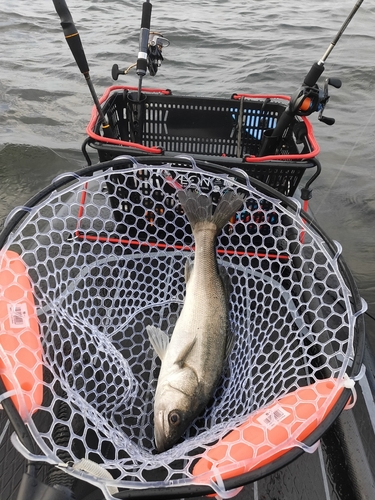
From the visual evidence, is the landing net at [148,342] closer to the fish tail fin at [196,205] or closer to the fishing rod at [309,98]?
the fish tail fin at [196,205]

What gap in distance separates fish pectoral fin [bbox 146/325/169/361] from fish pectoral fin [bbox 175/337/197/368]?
116 millimetres

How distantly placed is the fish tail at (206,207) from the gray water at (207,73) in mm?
1807

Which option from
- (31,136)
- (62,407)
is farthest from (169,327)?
(31,136)

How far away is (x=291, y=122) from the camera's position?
2.74 metres

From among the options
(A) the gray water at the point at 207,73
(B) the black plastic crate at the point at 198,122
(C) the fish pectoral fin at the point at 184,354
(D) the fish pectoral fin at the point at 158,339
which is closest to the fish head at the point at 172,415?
(C) the fish pectoral fin at the point at 184,354

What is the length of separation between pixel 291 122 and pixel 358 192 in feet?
8.25

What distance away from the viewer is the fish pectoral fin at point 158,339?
220 centimetres

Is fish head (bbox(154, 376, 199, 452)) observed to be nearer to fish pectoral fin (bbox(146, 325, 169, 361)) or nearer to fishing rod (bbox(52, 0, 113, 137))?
fish pectoral fin (bbox(146, 325, 169, 361))

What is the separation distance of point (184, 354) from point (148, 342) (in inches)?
15.1

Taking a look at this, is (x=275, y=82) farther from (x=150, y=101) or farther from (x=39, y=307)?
(x=39, y=307)

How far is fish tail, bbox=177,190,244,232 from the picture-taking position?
7.53 ft

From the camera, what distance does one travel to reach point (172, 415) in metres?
1.88

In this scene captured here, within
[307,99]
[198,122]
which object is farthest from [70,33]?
[307,99]

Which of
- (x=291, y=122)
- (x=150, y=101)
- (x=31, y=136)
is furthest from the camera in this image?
(x=31, y=136)
